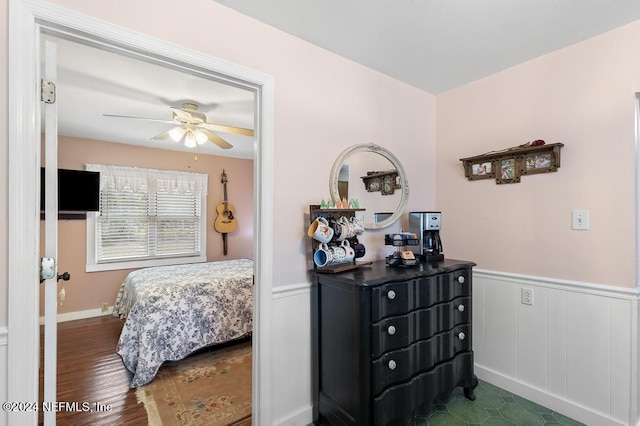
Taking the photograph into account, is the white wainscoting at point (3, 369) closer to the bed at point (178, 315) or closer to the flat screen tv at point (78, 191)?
the flat screen tv at point (78, 191)

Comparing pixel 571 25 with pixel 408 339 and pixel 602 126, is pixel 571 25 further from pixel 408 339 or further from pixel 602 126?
pixel 408 339

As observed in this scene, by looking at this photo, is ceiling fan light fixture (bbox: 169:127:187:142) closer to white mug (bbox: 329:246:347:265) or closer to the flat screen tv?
the flat screen tv

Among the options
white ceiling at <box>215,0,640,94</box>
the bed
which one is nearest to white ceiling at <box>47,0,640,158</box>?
white ceiling at <box>215,0,640,94</box>

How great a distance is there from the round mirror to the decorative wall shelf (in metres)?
0.55

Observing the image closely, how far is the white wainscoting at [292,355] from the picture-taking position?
166cm

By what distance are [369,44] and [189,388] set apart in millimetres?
2758

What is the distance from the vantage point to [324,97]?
188cm

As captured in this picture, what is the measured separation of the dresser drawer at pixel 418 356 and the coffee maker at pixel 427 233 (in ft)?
1.73

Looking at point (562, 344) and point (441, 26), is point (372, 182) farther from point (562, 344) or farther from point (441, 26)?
point (562, 344)

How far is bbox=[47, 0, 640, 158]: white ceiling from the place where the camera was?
149 centimetres

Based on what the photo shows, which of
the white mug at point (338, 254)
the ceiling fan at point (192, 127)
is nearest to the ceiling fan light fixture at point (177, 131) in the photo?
the ceiling fan at point (192, 127)

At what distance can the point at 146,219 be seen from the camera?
169 inches

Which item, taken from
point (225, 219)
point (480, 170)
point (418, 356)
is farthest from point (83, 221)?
point (480, 170)

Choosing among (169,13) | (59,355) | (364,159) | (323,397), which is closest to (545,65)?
(364,159)
